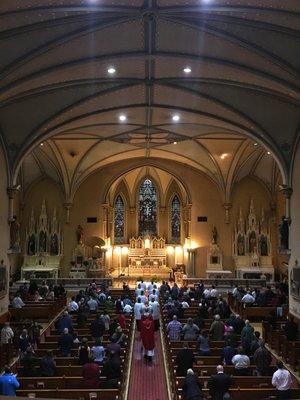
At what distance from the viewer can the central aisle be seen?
1226 cm

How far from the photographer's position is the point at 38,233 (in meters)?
36.6

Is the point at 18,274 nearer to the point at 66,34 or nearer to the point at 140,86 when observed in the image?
the point at 140,86

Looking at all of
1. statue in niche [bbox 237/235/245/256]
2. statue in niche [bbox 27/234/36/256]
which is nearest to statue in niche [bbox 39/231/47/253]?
statue in niche [bbox 27/234/36/256]

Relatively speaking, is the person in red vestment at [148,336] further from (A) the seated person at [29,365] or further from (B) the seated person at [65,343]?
(A) the seated person at [29,365]

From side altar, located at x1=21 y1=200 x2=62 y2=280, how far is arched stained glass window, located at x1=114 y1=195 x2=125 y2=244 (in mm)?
5445

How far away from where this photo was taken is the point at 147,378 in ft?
45.3

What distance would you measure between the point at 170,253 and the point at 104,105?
19444 mm

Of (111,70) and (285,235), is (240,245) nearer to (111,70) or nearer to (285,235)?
(285,235)

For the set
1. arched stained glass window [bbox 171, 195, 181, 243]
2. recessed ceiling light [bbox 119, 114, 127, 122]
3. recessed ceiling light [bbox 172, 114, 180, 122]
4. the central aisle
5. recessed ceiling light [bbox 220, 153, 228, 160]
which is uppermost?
recessed ceiling light [bbox 119, 114, 127, 122]

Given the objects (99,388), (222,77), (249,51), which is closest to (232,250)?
(222,77)

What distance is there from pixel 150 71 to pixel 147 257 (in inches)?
853

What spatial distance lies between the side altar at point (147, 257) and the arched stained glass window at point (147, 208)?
1.54m

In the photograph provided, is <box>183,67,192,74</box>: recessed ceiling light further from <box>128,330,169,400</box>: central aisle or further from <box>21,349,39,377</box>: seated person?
<box>21,349,39,377</box>: seated person

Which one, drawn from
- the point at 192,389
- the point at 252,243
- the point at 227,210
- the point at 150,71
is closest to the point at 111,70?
the point at 150,71
